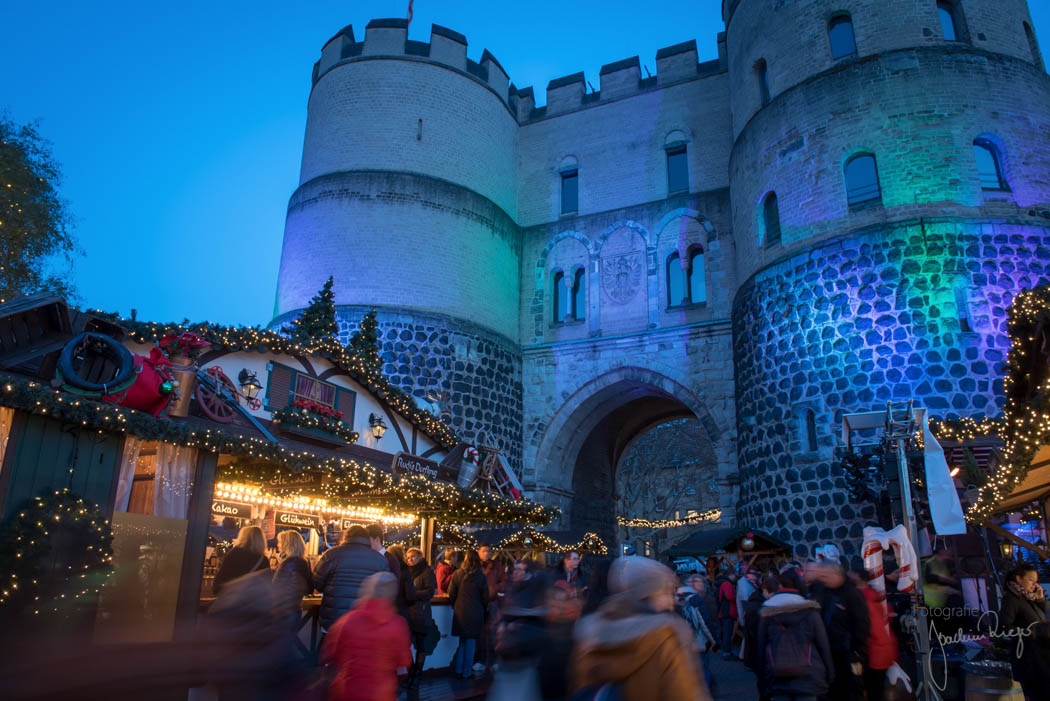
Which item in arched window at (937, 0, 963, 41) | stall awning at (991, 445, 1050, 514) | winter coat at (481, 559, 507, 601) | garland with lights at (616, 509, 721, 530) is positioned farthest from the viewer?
garland with lights at (616, 509, 721, 530)

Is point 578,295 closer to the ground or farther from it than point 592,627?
farther from it

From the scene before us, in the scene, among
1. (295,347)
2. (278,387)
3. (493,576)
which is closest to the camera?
(278,387)

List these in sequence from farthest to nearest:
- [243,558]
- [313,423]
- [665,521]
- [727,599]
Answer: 1. [665,521]
2. [727,599]
3. [313,423]
4. [243,558]

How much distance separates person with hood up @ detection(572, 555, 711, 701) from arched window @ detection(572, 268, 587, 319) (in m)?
19.3

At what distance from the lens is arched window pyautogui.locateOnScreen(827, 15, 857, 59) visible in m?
16.7

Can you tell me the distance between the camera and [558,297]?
74.8ft

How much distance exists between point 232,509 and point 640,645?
11.2 metres

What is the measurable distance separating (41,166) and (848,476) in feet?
73.8

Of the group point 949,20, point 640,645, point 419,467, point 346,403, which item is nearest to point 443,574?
point 419,467

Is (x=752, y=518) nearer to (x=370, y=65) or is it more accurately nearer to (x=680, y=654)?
(x=680, y=654)

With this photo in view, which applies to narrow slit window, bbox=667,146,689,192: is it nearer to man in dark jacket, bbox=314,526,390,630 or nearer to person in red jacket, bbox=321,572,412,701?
man in dark jacket, bbox=314,526,390,630

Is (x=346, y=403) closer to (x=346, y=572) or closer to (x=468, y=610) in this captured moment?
(x=468, y=610)

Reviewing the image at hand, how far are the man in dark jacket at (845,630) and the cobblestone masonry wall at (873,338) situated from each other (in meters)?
8.52

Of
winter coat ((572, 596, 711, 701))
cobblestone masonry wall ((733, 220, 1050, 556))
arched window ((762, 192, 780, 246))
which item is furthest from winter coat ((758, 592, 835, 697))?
arched window ((762, 192, 780, 246))
